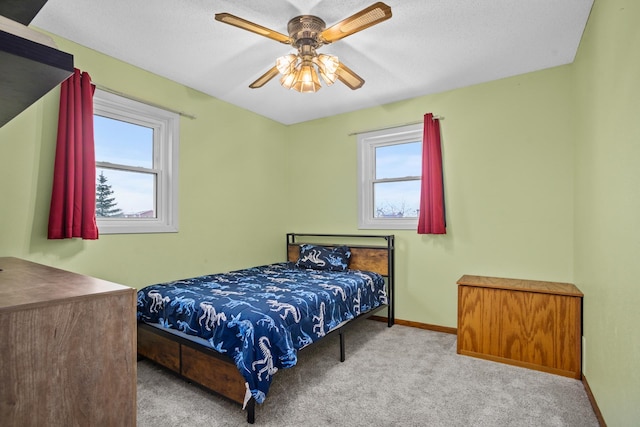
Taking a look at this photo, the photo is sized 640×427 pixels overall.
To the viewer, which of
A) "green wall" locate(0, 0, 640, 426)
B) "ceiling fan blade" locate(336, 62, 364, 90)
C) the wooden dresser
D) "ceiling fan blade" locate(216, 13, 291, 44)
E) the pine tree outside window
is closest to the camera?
the wooden dresser

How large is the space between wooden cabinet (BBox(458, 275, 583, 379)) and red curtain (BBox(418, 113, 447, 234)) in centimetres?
66

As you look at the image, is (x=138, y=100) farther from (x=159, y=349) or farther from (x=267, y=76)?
(x=159, y=349)

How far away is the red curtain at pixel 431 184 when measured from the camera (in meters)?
3.26

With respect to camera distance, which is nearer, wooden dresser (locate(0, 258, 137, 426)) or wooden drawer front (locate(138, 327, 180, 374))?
wooden dresser (locate(0, 258, 137, 426))

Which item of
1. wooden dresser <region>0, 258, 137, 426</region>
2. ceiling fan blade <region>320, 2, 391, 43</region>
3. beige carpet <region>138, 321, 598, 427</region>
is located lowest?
beige carpet <region>138, 321, 598, 427</region>

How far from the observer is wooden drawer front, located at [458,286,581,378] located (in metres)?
2.42

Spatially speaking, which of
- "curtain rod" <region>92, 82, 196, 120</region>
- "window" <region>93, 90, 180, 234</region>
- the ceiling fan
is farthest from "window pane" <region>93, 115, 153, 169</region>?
the ceiling fan

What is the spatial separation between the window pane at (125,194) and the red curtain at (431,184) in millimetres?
2638

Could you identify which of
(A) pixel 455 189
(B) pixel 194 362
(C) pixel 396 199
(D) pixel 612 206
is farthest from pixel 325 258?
(D) pixel 612 206

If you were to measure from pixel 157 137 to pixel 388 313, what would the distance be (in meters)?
2.95

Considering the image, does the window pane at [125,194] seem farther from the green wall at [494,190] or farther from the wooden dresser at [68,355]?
the green wall at [494,190]

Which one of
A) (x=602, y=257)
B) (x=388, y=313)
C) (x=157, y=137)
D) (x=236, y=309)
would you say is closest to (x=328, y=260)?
(x=388, y=313)

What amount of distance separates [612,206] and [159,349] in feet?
9.64

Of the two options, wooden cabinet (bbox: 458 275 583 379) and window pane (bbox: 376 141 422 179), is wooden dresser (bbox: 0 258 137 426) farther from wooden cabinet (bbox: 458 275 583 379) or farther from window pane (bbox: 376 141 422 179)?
window pane (bbox: 376 141 422 179)
